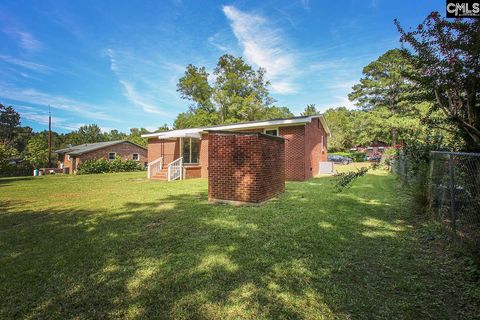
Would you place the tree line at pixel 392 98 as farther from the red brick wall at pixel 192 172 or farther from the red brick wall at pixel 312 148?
the red brick wall at pixel 192 172

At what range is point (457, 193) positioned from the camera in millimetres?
4402

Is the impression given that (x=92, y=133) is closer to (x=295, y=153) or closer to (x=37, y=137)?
(x=37, y=137)

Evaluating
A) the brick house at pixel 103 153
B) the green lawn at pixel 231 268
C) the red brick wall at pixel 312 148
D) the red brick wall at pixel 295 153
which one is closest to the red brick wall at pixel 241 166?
the green lawn at pixel 231 268

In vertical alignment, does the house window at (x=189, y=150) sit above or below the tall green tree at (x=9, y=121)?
below

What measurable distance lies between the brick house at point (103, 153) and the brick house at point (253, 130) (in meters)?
15.8

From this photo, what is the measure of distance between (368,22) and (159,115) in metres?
34.3

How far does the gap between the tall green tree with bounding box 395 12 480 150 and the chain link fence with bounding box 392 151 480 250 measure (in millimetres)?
472

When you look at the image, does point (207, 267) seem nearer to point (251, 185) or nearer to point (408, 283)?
point (408, 283)

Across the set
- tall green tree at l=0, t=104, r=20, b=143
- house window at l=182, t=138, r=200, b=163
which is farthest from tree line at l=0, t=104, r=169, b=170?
house window at l=182, t=138, r=200, b=163

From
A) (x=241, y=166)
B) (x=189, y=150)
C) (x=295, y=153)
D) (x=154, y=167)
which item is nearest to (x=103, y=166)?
(x=154, y=167)

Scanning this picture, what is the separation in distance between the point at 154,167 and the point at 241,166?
11.5 m

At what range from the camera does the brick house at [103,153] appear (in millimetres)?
29375

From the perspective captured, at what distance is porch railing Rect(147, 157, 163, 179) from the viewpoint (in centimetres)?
1598

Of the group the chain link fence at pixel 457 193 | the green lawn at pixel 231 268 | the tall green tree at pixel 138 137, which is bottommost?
the green lawn at pixel 231 268
